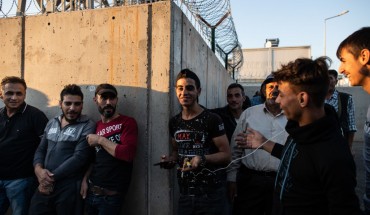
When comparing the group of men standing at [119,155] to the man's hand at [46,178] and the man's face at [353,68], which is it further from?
the man's face at [353,68]

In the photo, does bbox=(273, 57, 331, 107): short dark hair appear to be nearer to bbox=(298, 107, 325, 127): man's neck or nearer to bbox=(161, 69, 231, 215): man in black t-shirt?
bbox=(298, 107, 325, 127): man's neck

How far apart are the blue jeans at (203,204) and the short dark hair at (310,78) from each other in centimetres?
138

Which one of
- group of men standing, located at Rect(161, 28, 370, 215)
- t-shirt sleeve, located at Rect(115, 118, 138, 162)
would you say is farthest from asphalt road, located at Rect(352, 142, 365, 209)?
t-shirt sleeve, located at Rect(115, 118, 138, 162)

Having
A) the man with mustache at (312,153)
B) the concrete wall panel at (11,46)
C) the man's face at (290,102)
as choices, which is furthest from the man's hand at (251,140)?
the concrete wall panel at (11,46)

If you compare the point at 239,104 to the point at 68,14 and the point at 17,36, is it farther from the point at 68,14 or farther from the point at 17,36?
the point at 17,36

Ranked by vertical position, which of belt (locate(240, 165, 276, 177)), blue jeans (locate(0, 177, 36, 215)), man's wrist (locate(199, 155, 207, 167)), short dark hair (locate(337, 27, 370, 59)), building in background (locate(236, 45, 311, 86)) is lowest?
blue jeans (locate(0, 177, 36, 215))

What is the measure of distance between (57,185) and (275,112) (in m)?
2.38

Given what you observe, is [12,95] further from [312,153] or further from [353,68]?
[353,68]

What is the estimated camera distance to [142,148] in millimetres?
3342

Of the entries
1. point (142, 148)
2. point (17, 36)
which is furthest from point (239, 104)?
point (17, 36)

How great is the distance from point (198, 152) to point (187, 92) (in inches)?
22.8

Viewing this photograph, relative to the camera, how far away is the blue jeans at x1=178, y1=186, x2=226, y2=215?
2613 millimetres

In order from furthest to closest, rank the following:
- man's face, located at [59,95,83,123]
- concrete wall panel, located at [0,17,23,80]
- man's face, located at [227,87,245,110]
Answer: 1. man's face, located at [227,87,245,110]
2. concrete wall panel, located at [0,17,23,80]
3. man's face, located at [59,95,83,123]

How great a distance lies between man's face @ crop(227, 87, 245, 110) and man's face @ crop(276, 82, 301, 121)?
2.56m
